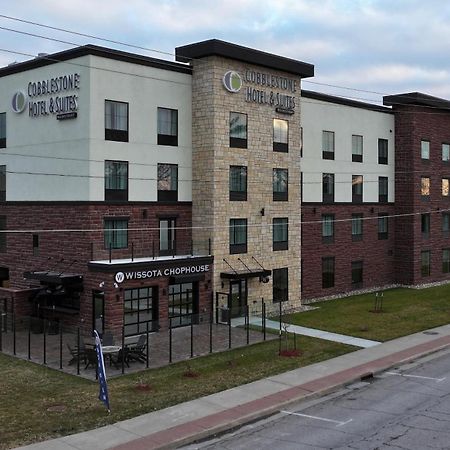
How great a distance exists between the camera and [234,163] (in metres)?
33.8

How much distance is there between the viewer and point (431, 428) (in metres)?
16.2

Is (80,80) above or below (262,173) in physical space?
above

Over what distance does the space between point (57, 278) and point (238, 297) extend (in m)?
10.2

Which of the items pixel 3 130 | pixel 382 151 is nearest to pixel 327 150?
pixel 382 151

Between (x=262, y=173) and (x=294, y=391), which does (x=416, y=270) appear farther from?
(x=294, y=391)

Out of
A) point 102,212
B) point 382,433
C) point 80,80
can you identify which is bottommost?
point 382,433

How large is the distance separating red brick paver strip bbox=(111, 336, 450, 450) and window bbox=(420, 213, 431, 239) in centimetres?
2398

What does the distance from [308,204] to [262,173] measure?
20.9 feet

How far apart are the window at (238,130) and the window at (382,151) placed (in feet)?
50.7

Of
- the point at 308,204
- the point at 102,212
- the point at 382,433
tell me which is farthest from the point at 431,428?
the point at 308,204

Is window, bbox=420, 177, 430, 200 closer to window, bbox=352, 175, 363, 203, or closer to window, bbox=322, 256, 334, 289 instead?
window, bbox=352, 175, 363, 203

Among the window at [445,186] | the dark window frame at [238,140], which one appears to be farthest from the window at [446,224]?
the dark window frame at [238,140]

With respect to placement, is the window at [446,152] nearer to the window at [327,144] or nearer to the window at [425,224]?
the window at [425,224]

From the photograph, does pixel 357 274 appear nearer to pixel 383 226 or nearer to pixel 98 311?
pixel 383 226
